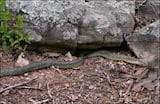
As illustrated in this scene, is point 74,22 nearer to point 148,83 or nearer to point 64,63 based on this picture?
point 64,63

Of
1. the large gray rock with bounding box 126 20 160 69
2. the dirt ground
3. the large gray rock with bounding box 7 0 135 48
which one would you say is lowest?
the dirt ground

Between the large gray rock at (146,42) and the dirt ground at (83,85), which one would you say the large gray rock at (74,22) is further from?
the dirt ground at (83,85)

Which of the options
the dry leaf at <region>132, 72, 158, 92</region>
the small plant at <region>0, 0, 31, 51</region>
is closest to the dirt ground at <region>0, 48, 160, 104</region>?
the dry leaf at <region>132, 72, 158, 92</region>

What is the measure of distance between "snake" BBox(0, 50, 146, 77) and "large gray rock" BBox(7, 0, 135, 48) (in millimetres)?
174

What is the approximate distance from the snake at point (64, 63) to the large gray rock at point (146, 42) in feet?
0.71

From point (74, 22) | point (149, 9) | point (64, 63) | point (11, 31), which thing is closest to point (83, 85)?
point (64, 63)

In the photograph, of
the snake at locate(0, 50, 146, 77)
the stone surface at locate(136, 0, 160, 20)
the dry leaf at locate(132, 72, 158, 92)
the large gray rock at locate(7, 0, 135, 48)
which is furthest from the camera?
the stone surface at locate(136, 0, 160, 20)

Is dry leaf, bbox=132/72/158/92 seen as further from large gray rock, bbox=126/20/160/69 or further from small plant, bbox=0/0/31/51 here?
small plant, bbox=0/0/31/51

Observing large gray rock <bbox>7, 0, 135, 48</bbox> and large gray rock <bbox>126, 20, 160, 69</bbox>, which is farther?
large gray rock <bbox>126, 20, 160, 69</bbox>

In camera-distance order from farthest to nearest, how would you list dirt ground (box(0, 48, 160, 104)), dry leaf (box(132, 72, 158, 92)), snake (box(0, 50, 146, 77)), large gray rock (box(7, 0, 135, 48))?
large gray rock (box(7, 0, 135, 48)) → snake (box(0, 50, 146, 77)) → dry leaf (box(132, 72, 158, 92)) → dirt ground (box(0, 48, 160, 104))

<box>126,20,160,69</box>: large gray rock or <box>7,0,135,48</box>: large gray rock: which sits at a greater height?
<box>7,0,135,48</box>: large gray rock

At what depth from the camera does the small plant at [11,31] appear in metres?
5.94

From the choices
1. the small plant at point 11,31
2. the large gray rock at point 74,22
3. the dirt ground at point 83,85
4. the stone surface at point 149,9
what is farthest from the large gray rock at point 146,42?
the small plant at point 11,31

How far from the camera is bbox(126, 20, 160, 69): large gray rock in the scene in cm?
637
